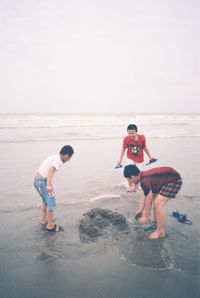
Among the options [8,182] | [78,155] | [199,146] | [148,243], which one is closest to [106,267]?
[148,243]

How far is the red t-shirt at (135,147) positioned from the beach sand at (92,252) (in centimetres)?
98

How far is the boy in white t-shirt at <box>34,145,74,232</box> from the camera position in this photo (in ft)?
13.6

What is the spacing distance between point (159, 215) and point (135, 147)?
288 centimetres

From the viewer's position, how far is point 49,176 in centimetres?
405

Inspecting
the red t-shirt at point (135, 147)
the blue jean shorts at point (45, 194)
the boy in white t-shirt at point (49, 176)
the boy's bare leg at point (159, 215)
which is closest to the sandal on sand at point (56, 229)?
the boy in white t-shirt at point (49, 176)

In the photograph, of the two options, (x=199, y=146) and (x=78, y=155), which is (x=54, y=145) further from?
(x=199, y=146)

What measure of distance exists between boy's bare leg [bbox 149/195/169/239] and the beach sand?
A: 13 centimetres

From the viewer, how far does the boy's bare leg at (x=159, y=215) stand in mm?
4168

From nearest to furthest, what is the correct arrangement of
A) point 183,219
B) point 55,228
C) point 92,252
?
point 92,252 → point 55,228 → point 183,219

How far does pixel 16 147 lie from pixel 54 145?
2032 millimetres

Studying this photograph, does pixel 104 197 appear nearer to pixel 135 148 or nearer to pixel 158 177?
pixel 135 148

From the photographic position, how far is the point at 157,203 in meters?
4.18

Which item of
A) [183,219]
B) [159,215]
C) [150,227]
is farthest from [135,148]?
[159,215]

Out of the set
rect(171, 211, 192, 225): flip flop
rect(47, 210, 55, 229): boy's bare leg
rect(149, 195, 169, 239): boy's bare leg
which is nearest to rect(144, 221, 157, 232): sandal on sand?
rect(149, 195, 169, 239): boy's bare leg
